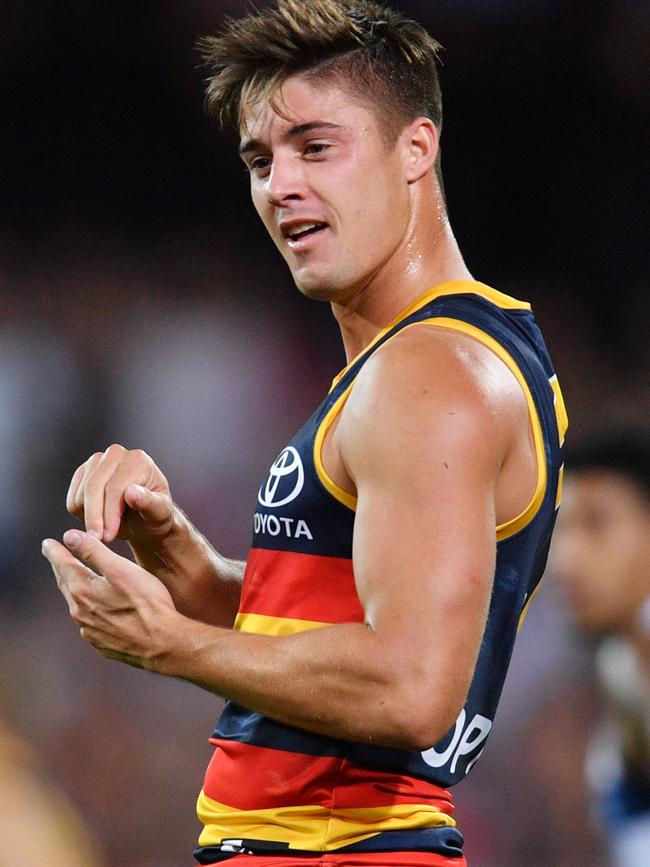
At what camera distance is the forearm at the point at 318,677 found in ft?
5.65

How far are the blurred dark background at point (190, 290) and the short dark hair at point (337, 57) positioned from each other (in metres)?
3.50

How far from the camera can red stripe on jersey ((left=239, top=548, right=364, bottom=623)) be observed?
2.00 m

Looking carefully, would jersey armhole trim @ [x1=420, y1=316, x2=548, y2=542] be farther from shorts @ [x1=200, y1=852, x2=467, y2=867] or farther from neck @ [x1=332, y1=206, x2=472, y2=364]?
shorts @ [x1=200, y1=852, x2=467, y2=867]

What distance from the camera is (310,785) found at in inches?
78.4

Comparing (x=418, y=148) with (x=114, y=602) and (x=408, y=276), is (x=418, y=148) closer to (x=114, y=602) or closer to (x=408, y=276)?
(x=408, y=276)

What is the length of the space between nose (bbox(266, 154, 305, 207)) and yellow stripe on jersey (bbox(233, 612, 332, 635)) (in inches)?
28.9

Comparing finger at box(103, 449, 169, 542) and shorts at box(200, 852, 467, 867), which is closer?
shorts at box(200, 852, 467, 867)

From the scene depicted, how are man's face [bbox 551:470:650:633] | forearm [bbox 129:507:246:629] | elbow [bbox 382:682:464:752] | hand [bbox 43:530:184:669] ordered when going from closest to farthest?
elbow [bbox 382:682:464:752], hand [bbox 43:530:184:669], forearm [bbox 129:507:246:629], man's face [bbox 551:470:650:633]

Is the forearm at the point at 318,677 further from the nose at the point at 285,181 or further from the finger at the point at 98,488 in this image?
the nose at the point at 285,181

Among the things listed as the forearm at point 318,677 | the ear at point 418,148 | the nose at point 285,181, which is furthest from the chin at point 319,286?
the forearm at point 318,677

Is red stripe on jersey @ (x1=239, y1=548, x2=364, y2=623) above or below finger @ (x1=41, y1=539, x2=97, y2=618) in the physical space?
below

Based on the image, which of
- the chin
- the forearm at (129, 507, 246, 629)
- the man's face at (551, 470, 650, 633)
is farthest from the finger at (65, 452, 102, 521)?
the man's face at (551, 470, 650, 633)

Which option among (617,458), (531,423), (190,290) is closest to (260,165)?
(531,423)

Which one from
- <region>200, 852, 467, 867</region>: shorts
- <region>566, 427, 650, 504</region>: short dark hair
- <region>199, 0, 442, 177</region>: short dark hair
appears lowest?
<region>566, 427, 650, 504</region>: short dark hair
